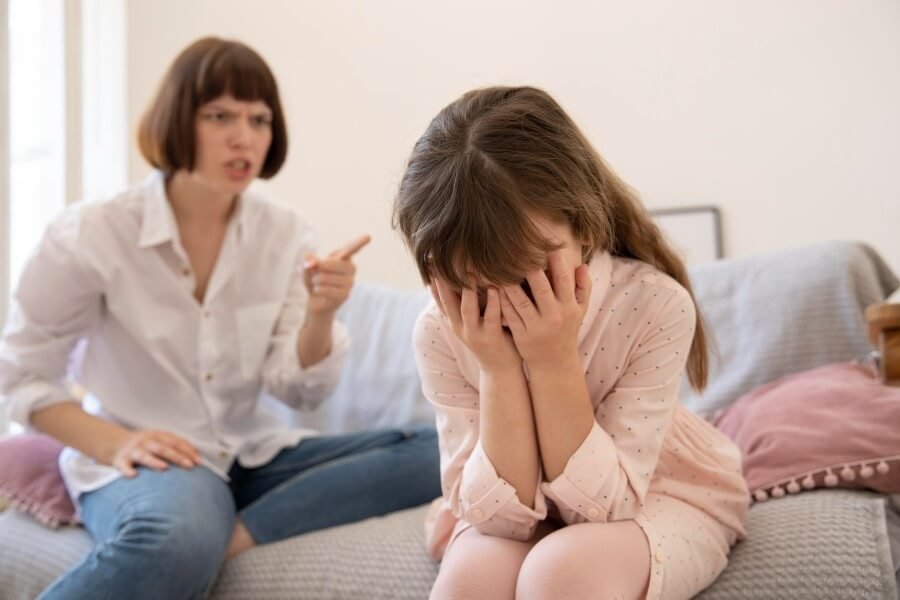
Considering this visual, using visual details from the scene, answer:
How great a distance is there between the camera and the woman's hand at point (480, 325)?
90 cm

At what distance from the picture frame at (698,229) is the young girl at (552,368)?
1114 mm

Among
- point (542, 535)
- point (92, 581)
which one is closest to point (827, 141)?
point (542, 535)

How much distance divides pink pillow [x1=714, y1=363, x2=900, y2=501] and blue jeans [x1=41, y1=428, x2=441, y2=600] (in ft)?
1.68

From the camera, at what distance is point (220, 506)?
1324 mm

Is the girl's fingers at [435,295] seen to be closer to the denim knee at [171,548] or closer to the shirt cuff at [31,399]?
the denim knee at [171,548]

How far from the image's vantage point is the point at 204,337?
1.51 meters

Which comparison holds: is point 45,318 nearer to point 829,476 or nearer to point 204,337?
point 204,337

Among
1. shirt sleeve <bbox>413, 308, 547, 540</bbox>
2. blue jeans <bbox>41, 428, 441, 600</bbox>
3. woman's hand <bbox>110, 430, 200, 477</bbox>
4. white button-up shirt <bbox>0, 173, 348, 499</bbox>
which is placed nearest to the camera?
shirt sleeve <bbox>413, 308, 547, 540</bbox>

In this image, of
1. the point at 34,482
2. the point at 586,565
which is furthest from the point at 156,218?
the point at 586,565

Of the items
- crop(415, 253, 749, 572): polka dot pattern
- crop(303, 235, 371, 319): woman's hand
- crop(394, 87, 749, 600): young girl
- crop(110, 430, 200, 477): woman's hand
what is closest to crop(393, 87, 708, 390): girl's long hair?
crop(394, 87, 749, 600): young girl

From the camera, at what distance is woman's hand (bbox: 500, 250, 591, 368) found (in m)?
0.89

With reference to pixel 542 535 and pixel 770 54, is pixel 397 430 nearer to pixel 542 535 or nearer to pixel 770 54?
pixel 542 535

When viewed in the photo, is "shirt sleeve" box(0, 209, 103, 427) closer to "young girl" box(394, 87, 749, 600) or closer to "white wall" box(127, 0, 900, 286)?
"young girl" box(394, 87, 749, 600)

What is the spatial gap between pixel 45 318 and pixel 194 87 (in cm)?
45
